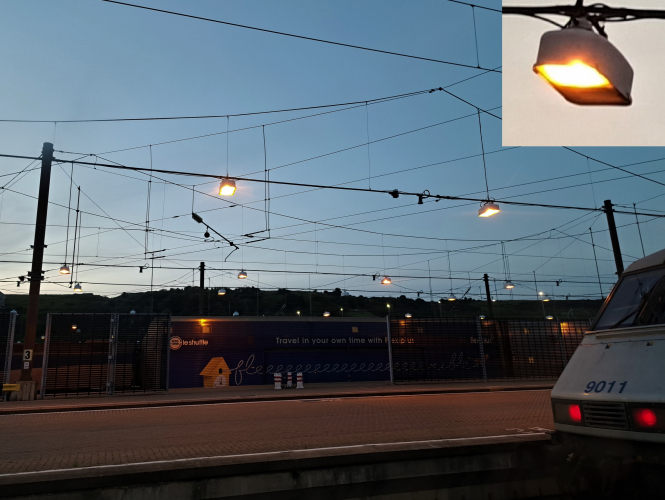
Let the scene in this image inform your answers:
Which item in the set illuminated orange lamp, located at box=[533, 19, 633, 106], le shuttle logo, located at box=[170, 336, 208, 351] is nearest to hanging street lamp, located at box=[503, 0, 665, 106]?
illuminated orange lamp, located at box=[533, 19, 633, 106]

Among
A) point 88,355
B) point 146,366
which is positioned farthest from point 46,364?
point 146,366

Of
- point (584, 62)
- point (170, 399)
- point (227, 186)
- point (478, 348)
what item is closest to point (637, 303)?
point (584, 62)

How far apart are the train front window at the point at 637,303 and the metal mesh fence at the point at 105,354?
1664 centimetres

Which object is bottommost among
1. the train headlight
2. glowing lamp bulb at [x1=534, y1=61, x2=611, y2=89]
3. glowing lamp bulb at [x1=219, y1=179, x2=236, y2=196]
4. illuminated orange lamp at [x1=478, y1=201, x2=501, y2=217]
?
A: the train headlight

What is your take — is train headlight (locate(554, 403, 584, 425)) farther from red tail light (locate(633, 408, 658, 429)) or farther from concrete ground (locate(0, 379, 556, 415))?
concrete ground (locate(0, 379, 556, 415))

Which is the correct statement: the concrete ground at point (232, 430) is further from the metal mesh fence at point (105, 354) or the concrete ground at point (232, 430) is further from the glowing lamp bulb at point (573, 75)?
the metal mesh fence at point (105, 354)

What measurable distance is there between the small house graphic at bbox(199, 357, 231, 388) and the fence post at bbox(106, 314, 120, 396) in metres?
4.17

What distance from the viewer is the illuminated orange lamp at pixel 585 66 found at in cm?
273

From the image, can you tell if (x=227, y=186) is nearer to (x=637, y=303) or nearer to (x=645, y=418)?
(x=637, y=303)

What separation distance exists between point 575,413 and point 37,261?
16788 millimetres

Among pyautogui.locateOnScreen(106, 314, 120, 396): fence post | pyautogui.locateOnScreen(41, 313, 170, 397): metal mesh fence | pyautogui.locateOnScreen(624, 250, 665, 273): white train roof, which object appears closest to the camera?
pyautogui.locateOnScreen(624, 250, 665, 273): white train roof

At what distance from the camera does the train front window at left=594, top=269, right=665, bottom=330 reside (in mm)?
4613

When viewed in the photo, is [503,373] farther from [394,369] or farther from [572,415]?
[572,415]

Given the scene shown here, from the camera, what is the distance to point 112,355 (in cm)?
1797
